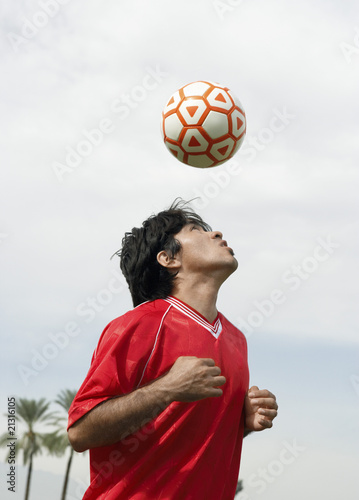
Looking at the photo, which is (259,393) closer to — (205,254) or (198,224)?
(205,254)

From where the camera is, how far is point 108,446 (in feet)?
16.7

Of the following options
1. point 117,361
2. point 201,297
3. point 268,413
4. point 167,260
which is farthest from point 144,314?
point 268,413

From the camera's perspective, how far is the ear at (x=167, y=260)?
19.9ft

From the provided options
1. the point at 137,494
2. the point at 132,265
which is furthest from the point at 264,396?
the point at 132,265

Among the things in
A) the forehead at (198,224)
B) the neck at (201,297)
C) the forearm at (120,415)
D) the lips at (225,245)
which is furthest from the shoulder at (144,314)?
the forehead at (198,224)

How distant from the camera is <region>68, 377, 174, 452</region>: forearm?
4.71 metres

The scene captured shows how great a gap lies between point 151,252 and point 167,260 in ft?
0.85

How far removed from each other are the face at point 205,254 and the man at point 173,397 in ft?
0.03

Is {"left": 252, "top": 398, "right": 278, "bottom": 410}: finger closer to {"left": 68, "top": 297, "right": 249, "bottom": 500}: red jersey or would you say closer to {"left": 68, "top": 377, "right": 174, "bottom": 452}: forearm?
{"left": 68, "top": 297, "right": 249, "bottom": 500}: red jersey

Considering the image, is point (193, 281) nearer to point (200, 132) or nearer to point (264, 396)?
point (264, 396)

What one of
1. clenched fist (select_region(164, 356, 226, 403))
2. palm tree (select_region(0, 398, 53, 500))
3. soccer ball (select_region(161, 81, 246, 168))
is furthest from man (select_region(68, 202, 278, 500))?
palm tree (select_region(0, 398, 53, 500))

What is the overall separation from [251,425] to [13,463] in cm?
805

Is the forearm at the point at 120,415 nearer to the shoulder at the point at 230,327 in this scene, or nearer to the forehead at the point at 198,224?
the shoulder at the point at 230,327

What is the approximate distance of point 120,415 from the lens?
15.5ft
